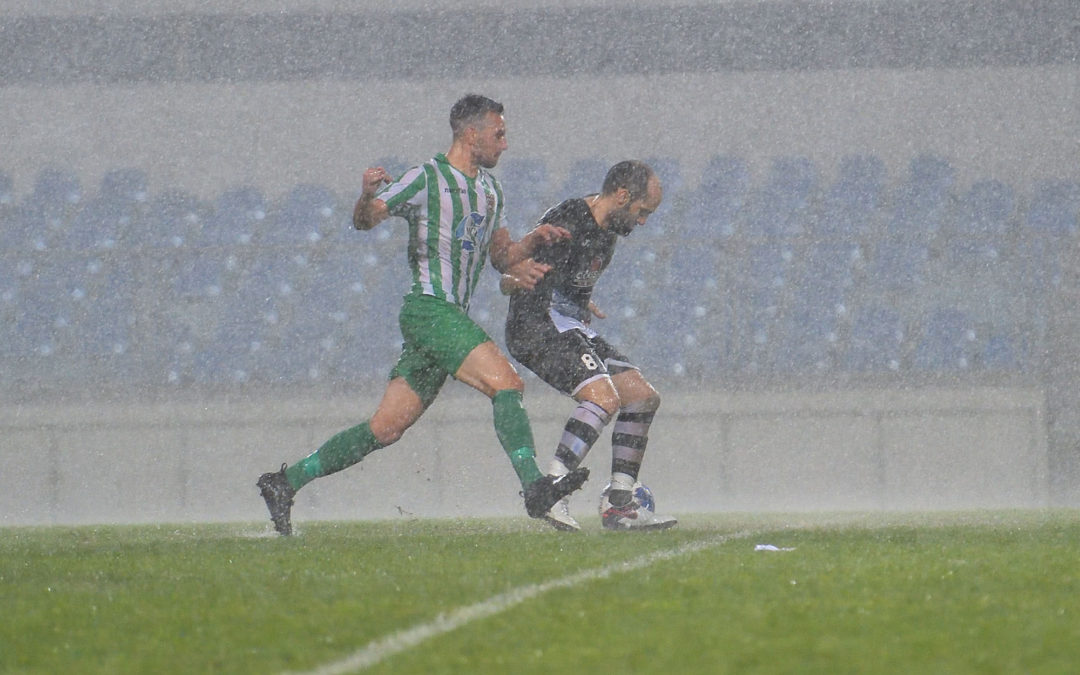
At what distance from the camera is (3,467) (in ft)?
31.1

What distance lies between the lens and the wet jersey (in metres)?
4.95

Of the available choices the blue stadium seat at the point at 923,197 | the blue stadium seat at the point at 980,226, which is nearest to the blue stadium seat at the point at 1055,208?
the blue stadium seat at the point at 980,226

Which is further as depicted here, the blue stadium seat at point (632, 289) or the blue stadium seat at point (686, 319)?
the blue stadium seat at point (632, 289)

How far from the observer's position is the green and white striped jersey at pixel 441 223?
4.68m

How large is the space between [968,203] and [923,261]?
0.91 metres

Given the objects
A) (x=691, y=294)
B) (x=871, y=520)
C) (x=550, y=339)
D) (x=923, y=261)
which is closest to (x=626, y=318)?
(x=691, y=294)

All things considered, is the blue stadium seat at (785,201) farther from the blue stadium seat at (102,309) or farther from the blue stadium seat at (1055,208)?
the blue stadium seat at (102,309)

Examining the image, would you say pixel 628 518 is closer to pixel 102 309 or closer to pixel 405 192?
pixel 405 192

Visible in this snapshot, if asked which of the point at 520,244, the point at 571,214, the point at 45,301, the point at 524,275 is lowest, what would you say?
the point at 524,275

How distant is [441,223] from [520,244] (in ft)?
0.84

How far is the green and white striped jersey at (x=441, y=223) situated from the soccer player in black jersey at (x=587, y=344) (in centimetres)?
19

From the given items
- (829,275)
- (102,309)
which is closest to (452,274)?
(829,275)

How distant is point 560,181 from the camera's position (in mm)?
12148

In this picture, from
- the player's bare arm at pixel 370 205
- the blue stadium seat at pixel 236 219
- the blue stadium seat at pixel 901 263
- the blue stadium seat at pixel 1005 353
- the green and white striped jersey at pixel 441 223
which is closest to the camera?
the player's bare arm at pixel 370 205
